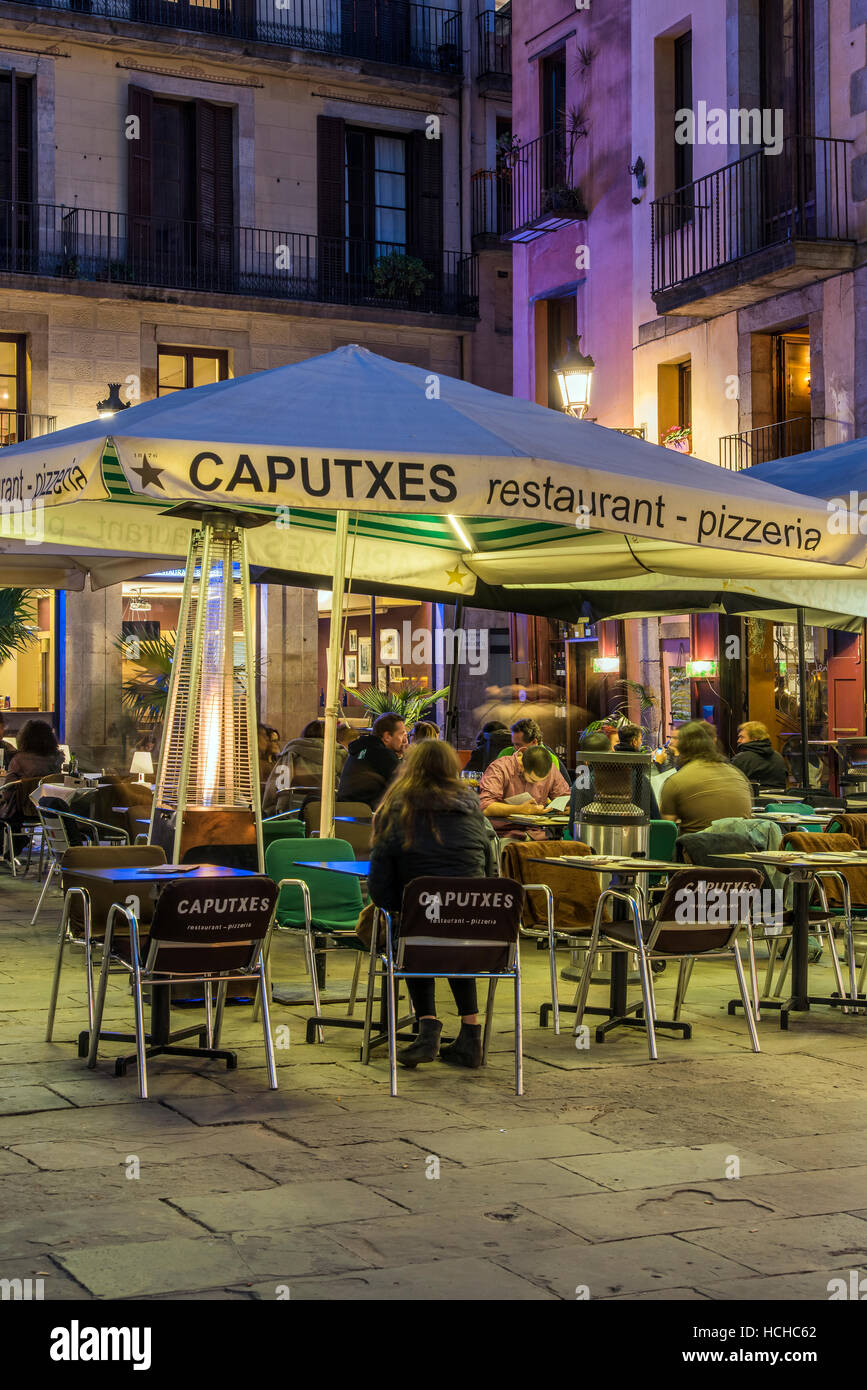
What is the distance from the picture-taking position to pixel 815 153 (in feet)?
62.3

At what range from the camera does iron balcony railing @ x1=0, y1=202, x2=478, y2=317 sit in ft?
86.1

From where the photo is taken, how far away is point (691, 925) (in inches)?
320

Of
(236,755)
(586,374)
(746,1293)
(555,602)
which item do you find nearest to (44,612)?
(586,374)

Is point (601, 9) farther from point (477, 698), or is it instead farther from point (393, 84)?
point (477, 698)

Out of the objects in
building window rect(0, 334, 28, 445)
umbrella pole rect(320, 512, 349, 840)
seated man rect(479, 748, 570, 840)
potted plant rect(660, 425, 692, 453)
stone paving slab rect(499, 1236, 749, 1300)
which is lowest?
stone paving slab rect(499, 1236, 749, 1300)

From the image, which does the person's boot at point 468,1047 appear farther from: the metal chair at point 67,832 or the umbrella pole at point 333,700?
the metal chair at point 67,832

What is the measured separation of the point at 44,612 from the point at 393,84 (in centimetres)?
1109

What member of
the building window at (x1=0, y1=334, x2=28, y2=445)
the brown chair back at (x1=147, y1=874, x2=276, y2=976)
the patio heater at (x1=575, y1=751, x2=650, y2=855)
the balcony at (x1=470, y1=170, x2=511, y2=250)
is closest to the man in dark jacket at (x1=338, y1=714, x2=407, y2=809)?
the patio heater at (x1=575, y1=751, x2=650, y2=855)

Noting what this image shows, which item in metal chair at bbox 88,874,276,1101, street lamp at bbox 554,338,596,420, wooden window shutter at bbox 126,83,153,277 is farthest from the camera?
wooden window shutter at bbox 126,83,153,277

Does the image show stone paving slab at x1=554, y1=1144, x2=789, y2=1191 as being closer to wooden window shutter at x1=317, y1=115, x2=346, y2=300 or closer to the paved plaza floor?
the paved plaza floor

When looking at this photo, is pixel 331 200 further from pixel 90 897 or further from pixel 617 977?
pixel 90 897

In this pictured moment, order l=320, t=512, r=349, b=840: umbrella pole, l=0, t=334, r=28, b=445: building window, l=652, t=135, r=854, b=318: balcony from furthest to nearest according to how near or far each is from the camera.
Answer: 1. l=0, t=334, r=28, b=445: building window
2. l=652, t=135, r=854, b=318: balcony
3. l=320, t=512, r=349, b=840: umbrella pole

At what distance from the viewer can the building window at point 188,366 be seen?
27.3 metres

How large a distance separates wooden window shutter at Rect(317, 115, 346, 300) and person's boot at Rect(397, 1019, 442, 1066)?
22.2 metres
